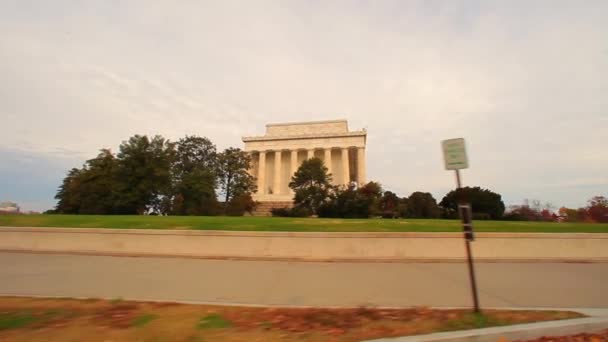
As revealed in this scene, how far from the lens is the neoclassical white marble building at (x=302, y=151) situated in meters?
67.1

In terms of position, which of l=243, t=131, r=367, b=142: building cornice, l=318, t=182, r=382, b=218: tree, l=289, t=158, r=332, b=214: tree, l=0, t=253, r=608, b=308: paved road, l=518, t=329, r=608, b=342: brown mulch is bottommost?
l=518, t=329, r=608, b=342: brown mulch

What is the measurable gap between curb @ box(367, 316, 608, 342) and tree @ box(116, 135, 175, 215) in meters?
30.5

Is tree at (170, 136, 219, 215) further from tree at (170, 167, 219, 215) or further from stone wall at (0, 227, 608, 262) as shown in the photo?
stone wall at (0, 227, 608, 262)

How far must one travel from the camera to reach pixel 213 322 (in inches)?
182

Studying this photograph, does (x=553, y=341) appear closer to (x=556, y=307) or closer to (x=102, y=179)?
(x=556, y=307)

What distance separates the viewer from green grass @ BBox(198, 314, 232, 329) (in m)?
4.46

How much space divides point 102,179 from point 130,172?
5.07 m

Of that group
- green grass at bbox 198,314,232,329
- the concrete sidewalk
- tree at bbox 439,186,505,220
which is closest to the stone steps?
tree at bbox 439,186,505,220

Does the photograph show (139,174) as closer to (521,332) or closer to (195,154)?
(195,154)

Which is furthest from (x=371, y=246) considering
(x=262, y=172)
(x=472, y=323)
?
(x=262, y=172)

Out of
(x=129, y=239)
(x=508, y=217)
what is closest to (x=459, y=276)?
(x=129, y=239)

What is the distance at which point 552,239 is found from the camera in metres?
12.1

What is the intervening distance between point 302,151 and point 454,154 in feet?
212

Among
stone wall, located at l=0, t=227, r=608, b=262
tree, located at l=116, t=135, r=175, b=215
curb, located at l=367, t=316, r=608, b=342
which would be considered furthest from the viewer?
tree, located at l=116, t=135, r=175, b=215
